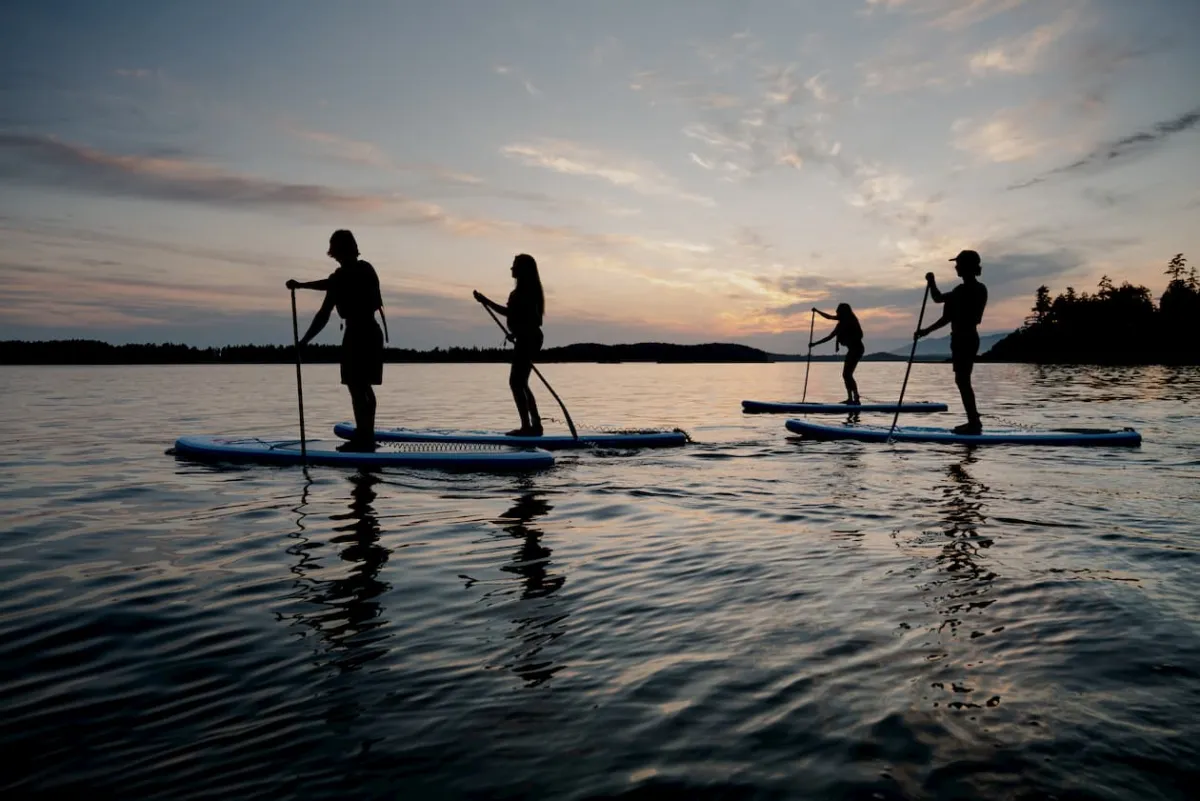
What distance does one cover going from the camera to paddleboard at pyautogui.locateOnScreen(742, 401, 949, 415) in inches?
854

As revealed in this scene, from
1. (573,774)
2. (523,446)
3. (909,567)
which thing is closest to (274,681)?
(573,774)

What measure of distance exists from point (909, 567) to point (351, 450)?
8684 mm

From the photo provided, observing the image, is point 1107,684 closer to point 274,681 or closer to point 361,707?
point 361,707

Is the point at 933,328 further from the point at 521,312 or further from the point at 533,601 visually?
the point at 533,601

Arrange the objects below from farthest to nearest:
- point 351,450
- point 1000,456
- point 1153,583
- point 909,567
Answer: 1. point 1000,456
2. point 351,450
3. point 909,567
4. point 1153,583

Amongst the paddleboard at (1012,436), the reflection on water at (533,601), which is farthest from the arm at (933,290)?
the reflection on water at (533,601)

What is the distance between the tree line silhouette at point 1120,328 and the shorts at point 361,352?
12783 cm

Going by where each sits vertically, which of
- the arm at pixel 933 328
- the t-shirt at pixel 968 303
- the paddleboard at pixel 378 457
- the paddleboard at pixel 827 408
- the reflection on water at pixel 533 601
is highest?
the t-shirt at pixel 968 303

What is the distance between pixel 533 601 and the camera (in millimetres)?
5035

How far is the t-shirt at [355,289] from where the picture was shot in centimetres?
1066

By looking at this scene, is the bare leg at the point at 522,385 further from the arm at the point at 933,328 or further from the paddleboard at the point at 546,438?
the arm at the point at 933,328

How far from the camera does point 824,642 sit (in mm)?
4184

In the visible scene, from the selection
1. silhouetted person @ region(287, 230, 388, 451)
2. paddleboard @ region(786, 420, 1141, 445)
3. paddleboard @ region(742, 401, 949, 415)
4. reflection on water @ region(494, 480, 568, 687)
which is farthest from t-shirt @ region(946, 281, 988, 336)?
silhouetted person @ region(287, 230, 388, 451)

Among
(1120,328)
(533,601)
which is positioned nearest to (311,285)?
(533,601)
